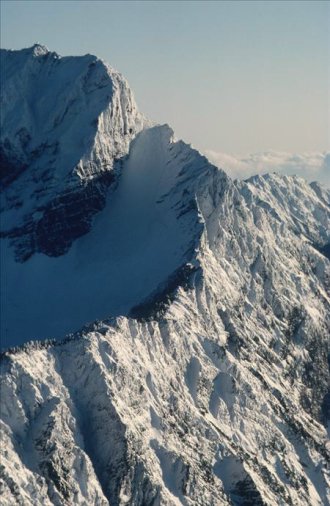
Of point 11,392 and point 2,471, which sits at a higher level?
point 11,392

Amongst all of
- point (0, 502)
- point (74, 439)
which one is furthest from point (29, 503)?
point (74, 439)

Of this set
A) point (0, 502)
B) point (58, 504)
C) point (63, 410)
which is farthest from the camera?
point (63, 410)

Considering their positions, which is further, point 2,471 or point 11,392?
point 11,392

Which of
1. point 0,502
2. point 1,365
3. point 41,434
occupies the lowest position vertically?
point 0,502

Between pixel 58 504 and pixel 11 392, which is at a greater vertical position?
pixel 11 392

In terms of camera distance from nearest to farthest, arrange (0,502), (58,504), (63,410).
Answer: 1. (0,502)
2. (58,504)
3. (63,410)

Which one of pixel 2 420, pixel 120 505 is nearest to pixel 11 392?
pixel 2 420

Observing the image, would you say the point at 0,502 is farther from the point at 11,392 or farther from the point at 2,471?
the point at 11,392

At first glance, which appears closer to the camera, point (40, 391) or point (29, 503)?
point (29, 503)

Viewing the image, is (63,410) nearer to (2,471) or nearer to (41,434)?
(41,434)
